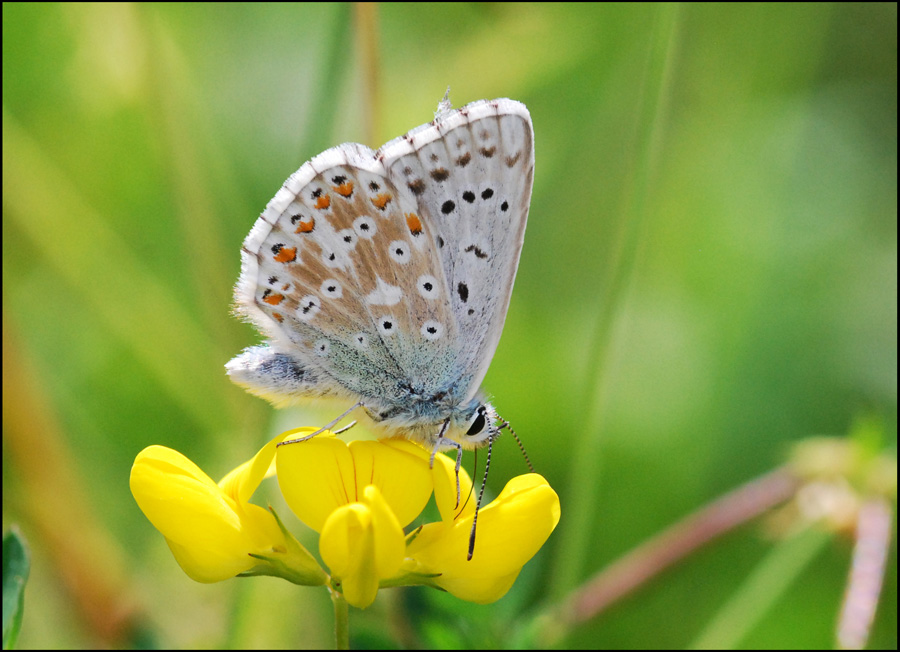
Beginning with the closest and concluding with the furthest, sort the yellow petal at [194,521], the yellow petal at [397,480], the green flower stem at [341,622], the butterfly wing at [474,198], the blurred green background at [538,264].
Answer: the green flower stem at [341,622] → the yellow petal at [194,521] → the yellow petal at [397,480] → the butterfly wing at [474,198] → the blurred green background at [538,264]

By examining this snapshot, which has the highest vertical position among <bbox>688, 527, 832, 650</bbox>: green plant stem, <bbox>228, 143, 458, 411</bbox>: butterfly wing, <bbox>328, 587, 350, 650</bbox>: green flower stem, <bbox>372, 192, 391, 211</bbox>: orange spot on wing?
<bbox>372, 192, 391, 211</bbox>: orange spot on wing

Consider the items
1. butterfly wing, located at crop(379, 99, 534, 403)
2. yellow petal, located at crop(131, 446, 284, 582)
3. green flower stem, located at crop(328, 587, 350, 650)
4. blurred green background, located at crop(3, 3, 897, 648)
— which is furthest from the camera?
blurred green background, located at crop(3, 3, 897, 648)

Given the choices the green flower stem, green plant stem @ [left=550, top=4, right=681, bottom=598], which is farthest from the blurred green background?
the green flower stem

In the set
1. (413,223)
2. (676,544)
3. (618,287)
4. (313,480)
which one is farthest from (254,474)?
(676,544)

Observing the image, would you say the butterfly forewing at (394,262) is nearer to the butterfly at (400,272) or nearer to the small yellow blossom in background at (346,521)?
the butterfly at (400,272)

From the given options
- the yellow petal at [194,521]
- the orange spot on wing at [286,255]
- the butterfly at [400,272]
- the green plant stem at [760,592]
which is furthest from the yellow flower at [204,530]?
the green plant stem at [760,592]

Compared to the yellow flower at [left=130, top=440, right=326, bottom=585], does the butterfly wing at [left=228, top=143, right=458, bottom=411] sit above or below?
above

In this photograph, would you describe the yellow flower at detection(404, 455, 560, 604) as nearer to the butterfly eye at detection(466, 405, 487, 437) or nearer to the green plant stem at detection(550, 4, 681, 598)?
the butterfly eye at detection(466, 405, 487, 437)

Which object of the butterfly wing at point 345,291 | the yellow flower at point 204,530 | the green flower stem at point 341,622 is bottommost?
the green flower stem at point 341,622

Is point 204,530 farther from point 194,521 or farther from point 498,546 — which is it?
point 498,546
